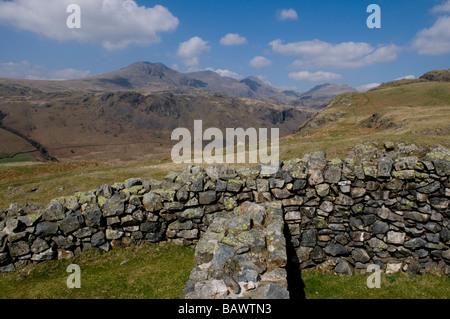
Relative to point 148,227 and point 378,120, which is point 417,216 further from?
point 378,120

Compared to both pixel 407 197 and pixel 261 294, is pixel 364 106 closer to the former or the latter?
pixel 407 197

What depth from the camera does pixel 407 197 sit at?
1202 centimetres

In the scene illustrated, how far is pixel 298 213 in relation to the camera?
12688mm

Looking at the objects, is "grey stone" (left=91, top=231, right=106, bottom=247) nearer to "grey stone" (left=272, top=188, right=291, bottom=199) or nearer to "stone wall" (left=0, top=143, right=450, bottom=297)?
"stone wall" (left=0, top=143, right=450, bottom=297)

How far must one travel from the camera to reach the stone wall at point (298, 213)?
11.9m

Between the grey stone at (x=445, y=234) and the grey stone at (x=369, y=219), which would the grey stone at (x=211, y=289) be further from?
the grey stone at (x=445, y=234)

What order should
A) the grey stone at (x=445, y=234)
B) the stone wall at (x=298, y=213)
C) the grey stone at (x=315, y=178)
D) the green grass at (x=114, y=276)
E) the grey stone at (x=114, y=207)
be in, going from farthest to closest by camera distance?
the grey stone at (x=114, y=207) → the grey stone at (x=315, y=178) → the stone wall at (x=298, y=213) → the grey stone at (x=445, y=234) → the green grass at (x=114, y=276)

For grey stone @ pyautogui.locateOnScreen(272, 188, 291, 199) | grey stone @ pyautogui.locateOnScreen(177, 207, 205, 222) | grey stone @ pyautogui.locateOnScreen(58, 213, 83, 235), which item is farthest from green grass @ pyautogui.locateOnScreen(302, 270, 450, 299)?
grey stone @ pyautogui.locateOnScreen(58, 213, 83, 235)

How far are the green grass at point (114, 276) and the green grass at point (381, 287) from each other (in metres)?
5.67

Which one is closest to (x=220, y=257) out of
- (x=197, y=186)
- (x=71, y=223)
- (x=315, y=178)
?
(x=197, y=186)

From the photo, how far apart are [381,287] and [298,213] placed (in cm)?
456

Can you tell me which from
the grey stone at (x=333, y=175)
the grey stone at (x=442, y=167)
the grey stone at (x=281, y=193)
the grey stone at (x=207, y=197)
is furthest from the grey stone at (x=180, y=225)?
the grey stone at (x=442, y=167)

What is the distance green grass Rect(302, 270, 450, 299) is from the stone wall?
0.44 m
